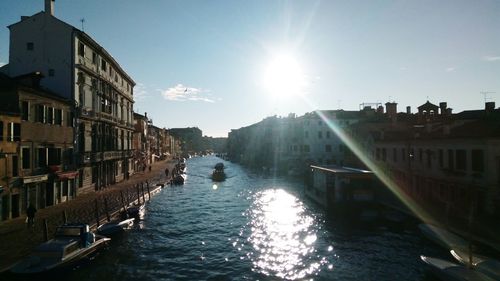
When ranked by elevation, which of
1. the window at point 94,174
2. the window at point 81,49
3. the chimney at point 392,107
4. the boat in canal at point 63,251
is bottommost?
the boat in canal at point 63,251

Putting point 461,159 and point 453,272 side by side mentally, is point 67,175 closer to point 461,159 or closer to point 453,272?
point 453,272

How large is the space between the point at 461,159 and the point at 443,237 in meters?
10.1

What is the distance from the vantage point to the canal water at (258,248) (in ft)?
71.7

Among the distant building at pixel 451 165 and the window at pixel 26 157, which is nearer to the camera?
the distant building at pixel 451 165

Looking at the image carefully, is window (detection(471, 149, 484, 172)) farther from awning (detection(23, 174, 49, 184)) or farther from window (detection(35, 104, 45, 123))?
window (detection(35, 104, 45, 123))

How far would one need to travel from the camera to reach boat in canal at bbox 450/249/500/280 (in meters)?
17.8

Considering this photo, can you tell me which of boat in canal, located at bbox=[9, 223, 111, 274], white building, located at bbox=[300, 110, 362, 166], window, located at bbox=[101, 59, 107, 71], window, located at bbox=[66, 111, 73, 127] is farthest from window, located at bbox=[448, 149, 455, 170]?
white building, located at bbox=[300, 110, 362, 166]

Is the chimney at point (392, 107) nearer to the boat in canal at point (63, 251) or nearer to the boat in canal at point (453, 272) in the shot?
the boat in canal at point (453, 272)

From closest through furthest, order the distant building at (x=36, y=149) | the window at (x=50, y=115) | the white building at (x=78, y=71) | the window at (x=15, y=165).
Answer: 1. the distant building at (x=36, y=149)
2. the window at (x=15, y=165)
3. the window at (x=50, y=115)
4. the white building at (x=78, y=71)

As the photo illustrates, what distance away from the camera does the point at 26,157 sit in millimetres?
30266

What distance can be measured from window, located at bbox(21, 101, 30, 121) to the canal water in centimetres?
1256

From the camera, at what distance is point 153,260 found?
2414 centimetres

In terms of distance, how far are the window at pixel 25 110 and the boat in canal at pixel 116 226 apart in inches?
431

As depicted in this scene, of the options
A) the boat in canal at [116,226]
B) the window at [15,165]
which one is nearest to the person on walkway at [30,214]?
the boat in canal at [116,226]
